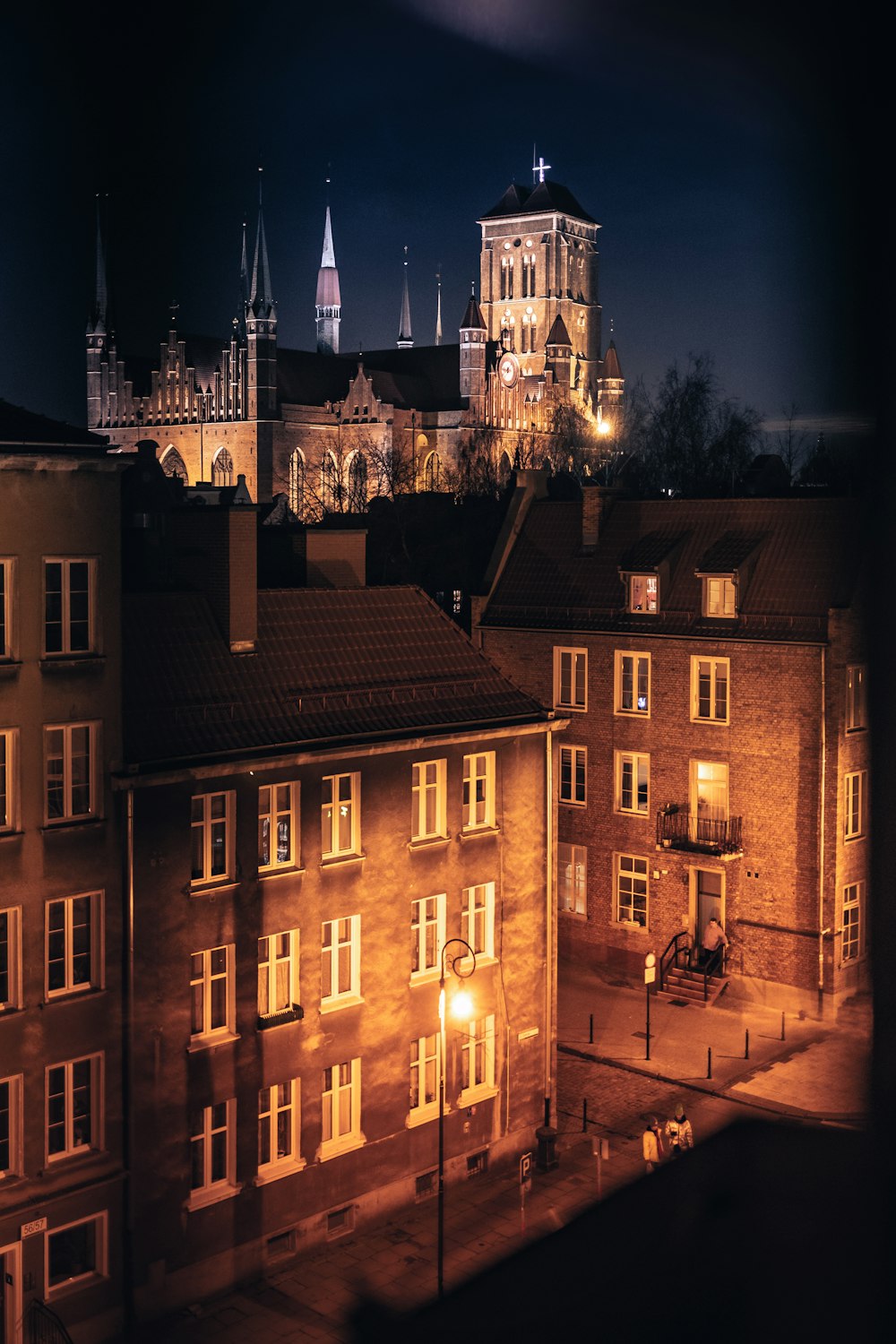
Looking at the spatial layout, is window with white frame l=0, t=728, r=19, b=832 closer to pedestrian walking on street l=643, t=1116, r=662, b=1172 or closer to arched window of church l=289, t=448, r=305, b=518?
pedestrian walking on street l=643, t=1116, r=662, b=1172

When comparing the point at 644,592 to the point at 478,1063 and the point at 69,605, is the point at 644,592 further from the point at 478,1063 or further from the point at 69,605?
the point at 69,605

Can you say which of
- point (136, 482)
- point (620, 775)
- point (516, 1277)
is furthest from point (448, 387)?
point (516, 1277)

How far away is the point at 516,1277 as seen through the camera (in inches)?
106

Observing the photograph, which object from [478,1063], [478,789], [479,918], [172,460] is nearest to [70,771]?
[478,789]

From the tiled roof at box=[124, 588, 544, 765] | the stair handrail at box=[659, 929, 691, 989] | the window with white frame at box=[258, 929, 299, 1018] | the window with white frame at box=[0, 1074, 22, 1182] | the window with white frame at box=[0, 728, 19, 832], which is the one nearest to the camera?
the window with white frame at box=[0, 1074, 22, 1182]

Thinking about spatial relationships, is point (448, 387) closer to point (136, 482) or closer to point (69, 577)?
point (136, 482)

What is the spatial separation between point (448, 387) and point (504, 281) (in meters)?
41.9

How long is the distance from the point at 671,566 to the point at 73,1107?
821 inches

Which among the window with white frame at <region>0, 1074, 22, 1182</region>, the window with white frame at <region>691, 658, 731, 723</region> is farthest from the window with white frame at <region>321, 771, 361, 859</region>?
the window with white frame at <region>691, 658, 731, 723</region>

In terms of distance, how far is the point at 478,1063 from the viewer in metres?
23.9

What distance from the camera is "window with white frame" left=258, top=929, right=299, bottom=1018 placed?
21047 millimetres

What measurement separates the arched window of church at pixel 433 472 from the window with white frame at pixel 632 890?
91145 millimetres

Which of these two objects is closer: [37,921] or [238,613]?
[37,921]

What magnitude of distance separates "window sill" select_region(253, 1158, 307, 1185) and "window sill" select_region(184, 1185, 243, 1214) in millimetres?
412
